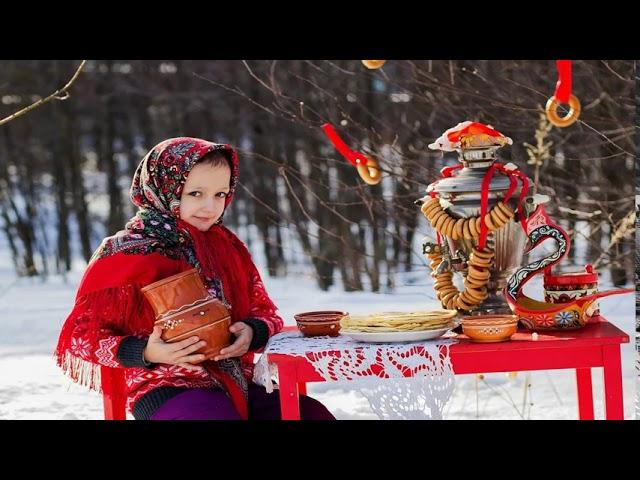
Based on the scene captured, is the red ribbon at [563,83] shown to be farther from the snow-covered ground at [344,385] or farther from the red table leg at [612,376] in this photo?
the snow-covered ground at [344,385]

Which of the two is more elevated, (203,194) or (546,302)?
(203,194)

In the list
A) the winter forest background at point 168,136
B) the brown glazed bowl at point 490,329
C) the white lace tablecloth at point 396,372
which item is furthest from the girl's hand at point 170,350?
the winter forest background at point 168,136

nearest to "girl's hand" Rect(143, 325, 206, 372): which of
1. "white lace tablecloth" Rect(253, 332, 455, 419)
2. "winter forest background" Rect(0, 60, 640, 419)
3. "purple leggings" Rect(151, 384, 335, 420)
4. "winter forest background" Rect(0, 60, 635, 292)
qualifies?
"purple leggings" Rect(151, 384, 335, 420)

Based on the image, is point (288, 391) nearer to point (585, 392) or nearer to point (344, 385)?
point (585, 392)

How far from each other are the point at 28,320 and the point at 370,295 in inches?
A: 87.5

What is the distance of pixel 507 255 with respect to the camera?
107 inches

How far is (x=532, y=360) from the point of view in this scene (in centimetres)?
240

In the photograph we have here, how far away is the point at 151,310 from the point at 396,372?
0.68 m

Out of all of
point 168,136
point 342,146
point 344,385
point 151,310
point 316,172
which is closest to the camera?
point 151,310

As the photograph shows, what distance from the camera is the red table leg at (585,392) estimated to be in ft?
9.84

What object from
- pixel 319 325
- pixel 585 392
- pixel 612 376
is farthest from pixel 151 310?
pixel 585 392

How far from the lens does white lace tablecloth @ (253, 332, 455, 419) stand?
2.40m
